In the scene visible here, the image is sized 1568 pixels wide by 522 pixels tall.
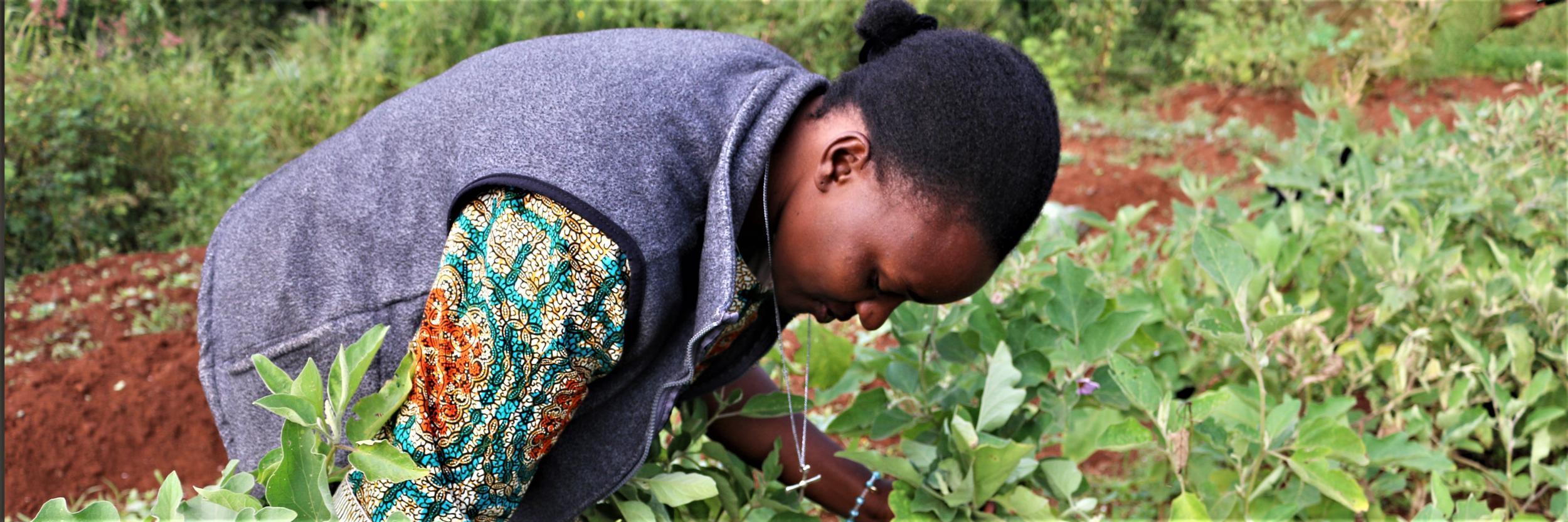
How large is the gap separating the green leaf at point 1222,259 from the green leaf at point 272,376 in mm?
1322

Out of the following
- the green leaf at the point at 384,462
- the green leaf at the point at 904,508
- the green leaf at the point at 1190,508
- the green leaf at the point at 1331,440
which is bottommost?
the green leaf at the point at 904,508

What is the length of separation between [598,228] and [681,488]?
0.47 m

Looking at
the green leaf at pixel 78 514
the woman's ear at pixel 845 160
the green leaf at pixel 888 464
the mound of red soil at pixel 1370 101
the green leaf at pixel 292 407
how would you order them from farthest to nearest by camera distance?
the mound of red soil at pixel 1370 101 → the green leaf at pixel 888 464 → the woman's ear at pixel 845 160 → the green leaf at pixel 292 407 → the green leaf at pixel 78 514

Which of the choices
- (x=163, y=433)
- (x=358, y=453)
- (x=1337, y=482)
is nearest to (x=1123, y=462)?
(x=1337, y=482)

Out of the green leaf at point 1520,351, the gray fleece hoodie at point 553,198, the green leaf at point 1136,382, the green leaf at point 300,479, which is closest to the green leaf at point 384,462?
the green leaf at point 300,479

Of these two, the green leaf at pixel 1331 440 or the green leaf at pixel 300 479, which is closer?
the green leaf at pixel 300 479

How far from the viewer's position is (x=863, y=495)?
1864mm

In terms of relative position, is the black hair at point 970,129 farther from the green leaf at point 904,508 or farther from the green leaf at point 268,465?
the green leaf at point 268,465

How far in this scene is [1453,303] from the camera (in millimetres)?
2320

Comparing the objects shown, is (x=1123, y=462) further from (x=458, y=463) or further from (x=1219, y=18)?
(x=1219, y=18)

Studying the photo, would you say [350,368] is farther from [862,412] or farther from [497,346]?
[862,412]

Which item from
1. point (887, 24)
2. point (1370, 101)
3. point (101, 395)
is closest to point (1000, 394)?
point (887, 24)

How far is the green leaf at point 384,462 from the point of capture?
1175 mm

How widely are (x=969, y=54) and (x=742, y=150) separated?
299 millimetres
